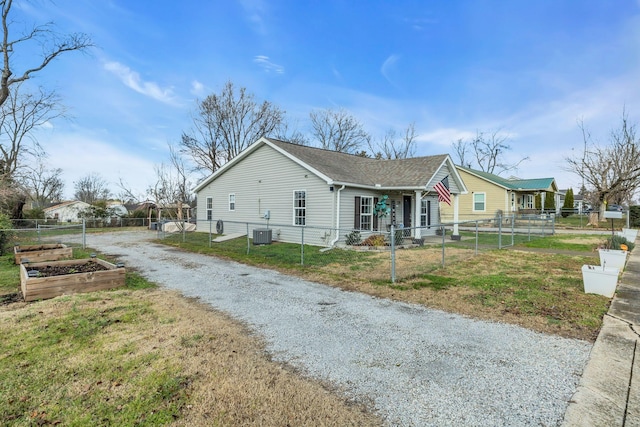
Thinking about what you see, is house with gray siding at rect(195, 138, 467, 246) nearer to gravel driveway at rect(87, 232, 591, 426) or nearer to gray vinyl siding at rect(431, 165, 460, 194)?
gray vinyl siding at rect(431, 165, 460, 194)

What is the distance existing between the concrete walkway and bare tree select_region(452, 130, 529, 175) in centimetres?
4755

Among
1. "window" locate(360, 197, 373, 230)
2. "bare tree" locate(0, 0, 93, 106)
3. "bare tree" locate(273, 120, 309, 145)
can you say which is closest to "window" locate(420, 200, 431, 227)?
"window" locate(360, 197, 373, 230)

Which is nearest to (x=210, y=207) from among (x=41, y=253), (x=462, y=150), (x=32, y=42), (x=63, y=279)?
(x=41, y=253)

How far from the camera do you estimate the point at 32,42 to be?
15.9 metres

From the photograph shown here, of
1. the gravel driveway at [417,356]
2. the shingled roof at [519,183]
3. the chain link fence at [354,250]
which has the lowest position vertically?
the gravel driveway at [417,356]

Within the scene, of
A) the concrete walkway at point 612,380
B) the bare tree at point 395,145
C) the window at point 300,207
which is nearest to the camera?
the concrete walkway at point 612,380

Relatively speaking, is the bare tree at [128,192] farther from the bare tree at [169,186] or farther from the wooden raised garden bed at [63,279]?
the wooden raised garden bed at [63,279]

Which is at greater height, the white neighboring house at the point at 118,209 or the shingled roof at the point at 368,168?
the shingled roof at the point at 368,168

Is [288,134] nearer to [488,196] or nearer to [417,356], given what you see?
[488,196]

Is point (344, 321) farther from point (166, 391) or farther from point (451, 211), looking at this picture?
point (451, 211)

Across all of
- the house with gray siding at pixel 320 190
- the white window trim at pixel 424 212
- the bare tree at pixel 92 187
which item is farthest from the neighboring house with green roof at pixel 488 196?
the bare tree at pixel 92 187

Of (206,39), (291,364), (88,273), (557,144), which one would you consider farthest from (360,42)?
(557,144)

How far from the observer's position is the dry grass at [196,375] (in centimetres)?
251

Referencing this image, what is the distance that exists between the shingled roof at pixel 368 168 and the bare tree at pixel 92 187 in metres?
62.8
